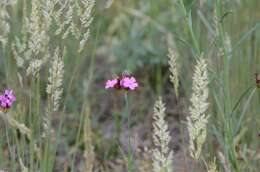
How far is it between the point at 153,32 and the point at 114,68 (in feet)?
1.23

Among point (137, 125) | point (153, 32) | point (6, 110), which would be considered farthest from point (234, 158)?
point (153, 32)

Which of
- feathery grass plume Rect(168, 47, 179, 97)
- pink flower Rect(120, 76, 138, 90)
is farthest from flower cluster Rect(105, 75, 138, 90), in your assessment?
feathery grass plume Rect(168, 47, 179, 97)

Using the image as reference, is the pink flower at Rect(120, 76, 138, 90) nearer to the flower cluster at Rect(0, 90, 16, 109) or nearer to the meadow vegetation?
the meadow vegetation

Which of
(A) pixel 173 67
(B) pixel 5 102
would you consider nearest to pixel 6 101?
(B) pixel 5 102

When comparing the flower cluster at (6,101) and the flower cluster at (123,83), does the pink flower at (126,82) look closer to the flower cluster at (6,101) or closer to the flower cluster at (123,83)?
the flower cluster at (123,83)

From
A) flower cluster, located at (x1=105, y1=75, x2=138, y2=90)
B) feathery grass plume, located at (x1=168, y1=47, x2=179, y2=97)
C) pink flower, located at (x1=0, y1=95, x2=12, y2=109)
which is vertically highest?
feathery grass plume, located at (x1=168, y1=47, x2=179, y2=97)

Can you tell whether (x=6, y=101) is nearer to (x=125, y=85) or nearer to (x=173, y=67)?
(x=125, y=85)

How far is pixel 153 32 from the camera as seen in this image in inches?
152

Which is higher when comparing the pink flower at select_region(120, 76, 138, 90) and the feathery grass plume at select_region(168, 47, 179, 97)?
the feathery grass plume at select_region(168, 47, 179, 97)

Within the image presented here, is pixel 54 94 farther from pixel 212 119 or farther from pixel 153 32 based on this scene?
pixel 153 32

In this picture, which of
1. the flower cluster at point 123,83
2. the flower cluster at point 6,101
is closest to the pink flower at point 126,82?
the flower cluster at point 123,83

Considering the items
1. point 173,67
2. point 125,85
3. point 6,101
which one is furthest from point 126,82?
point 6,101

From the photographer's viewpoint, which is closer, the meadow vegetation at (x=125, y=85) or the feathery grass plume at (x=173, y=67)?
the feathery grass plume at (x=173, y=67)

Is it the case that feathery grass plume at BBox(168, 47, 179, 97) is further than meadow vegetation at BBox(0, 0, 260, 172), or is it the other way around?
meadow vegetation at BBox(0, 0, 260, 172)
